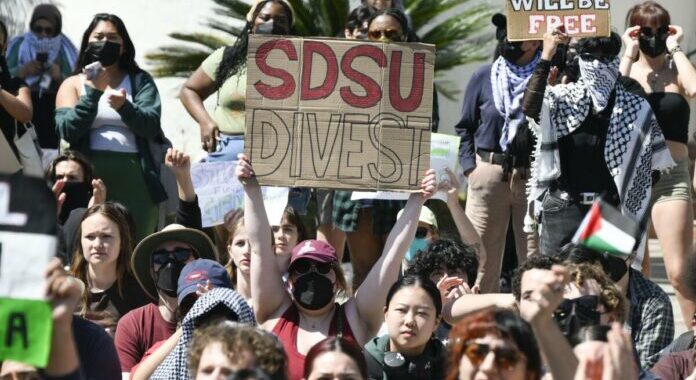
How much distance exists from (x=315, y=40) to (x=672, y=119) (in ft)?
8.50

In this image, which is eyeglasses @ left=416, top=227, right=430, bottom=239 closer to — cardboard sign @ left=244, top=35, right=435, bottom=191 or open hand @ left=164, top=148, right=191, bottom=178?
open hand @ left=164, top=148, right=191, bottom=178

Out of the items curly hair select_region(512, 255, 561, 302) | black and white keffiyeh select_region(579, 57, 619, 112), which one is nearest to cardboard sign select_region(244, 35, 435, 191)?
curly hair select_region(512, 255, 561, 302)

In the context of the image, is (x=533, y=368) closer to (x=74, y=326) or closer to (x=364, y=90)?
(x=74, y=326)

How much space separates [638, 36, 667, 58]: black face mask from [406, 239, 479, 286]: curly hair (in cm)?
205

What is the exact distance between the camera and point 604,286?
21.6 ft

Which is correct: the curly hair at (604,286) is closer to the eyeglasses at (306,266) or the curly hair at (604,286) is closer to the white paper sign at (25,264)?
the eyeglasses at (306,266)

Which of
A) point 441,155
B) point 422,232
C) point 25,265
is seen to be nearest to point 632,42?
point 441,155

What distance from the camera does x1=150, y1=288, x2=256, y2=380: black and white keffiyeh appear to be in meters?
6.69

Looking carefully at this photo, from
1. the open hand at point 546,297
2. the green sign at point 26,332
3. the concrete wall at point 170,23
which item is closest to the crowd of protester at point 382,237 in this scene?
the open hand at point 546,297

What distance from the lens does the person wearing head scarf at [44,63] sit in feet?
35.3

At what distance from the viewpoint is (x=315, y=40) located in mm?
7609

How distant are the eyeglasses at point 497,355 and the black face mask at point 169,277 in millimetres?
2446

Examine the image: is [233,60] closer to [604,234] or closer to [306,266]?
[306,266]

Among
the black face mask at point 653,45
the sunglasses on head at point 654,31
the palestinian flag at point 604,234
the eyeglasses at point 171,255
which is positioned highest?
the sunglasses on head at point 654,31
